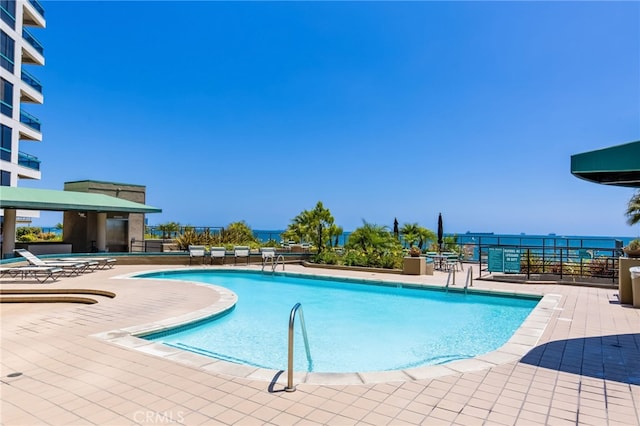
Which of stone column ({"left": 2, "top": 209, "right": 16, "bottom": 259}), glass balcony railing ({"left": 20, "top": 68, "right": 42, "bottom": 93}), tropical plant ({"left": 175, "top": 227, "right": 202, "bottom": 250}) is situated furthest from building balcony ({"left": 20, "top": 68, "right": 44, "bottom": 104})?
tropical plant ({"left": 175, "top": 227, "right": 202, "bottom": 250})

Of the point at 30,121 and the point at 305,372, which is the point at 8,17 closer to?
the point at 30,121

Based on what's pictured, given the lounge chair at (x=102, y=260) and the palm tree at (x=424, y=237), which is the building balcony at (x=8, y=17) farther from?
the palm tree at (x=424, y=237)

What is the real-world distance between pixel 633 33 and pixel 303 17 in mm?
11187

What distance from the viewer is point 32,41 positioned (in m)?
26.0

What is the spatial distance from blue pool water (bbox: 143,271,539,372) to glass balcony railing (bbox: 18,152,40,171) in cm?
2159

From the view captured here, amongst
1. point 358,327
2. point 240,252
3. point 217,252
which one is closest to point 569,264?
point 358,327

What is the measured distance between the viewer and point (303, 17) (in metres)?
15.0

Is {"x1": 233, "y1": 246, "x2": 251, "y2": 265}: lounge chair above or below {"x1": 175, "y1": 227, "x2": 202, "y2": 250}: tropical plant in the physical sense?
below

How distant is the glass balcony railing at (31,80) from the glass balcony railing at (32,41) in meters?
2.36

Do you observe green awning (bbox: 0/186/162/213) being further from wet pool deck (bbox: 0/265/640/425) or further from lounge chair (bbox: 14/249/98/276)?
wet pool deck (bbox: 0/265/640/425)

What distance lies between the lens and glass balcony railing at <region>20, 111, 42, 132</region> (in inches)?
963

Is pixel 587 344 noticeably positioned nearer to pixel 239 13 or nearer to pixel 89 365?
pixel 89 365

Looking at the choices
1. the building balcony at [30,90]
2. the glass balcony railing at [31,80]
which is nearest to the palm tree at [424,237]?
the building balcony at [30,90]

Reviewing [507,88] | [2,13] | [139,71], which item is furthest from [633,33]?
[2,13]
